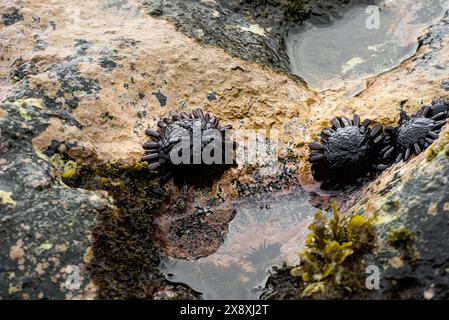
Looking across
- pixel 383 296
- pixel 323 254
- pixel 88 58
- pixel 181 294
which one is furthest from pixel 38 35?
pixel 383 296

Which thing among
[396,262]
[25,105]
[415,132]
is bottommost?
[396,262]

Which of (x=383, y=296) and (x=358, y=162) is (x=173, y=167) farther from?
(x=383, y=296)

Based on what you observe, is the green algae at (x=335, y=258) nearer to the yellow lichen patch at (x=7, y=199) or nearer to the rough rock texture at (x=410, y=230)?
the rough rock texture at (x=410, y=230)

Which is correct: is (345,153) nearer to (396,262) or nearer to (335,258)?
(335,258)

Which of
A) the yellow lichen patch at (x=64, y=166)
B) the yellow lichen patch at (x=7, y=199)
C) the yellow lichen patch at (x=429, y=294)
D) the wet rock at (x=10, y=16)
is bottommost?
the yellow lichen patch at (x=429, y=294)

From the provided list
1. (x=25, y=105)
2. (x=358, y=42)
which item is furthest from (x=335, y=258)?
(x=358, y=42)

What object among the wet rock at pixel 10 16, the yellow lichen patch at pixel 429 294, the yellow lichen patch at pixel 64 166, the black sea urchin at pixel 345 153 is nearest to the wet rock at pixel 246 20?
the black sea urchin at pixel 345 153
